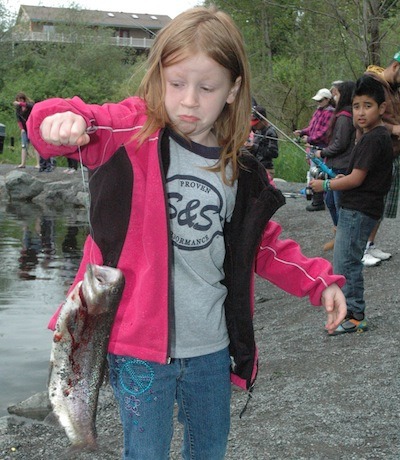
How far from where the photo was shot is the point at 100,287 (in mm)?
2170

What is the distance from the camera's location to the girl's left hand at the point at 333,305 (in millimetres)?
2781

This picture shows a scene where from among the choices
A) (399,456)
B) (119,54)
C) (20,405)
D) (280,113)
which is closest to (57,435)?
(20,405)

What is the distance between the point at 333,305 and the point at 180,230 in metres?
0.69

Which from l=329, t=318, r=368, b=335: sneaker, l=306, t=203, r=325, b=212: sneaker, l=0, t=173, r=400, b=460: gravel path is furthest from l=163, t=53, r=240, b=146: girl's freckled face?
l=306, t=203, r=325, b=212: sneaker

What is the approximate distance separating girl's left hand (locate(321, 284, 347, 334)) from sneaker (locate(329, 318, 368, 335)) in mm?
3640

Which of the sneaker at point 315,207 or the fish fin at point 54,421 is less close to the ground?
the fish fin at point 54,421

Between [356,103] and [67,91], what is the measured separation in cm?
3700

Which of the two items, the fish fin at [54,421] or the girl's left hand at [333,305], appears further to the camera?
the girl's left hand at [333,305]

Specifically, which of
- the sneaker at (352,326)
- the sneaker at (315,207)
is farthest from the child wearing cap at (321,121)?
the sneaker at (352,326)

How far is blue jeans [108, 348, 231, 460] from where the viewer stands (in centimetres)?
243

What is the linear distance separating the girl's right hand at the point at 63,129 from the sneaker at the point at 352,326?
462 cm

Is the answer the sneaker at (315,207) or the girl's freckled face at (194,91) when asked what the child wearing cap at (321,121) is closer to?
the sneaker at (315,207)

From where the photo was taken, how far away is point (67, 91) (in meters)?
41.4

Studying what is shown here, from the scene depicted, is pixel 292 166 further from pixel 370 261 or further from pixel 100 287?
pixel 100 287
